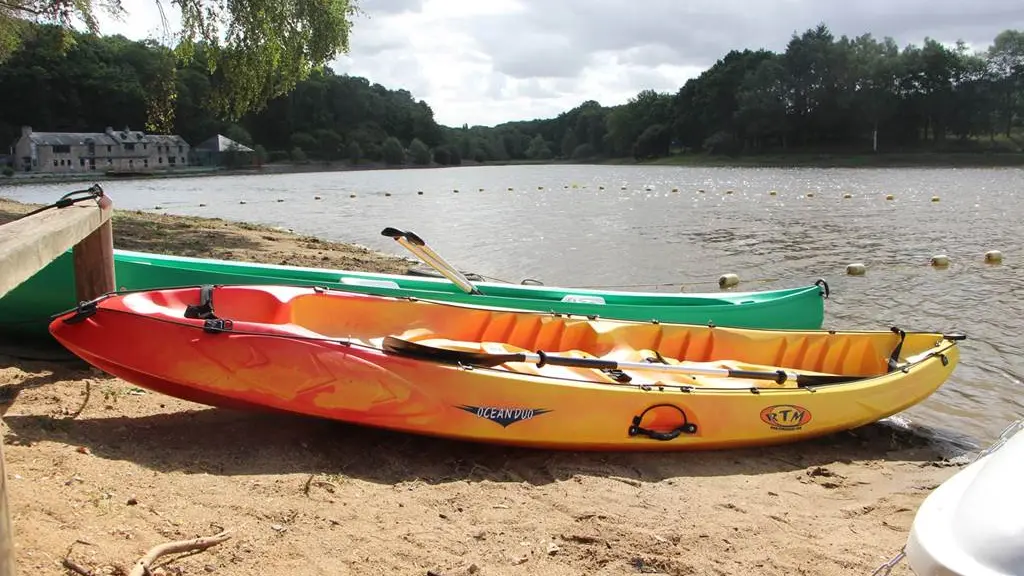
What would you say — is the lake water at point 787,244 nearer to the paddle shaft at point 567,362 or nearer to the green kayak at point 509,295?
the paddle shaft at point 567,362

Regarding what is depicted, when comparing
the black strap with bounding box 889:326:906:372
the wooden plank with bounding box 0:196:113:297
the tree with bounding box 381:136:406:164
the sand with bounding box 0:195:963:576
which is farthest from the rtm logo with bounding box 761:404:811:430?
the tree with bounding box 381:136:406:164

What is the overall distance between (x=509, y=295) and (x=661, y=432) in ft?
8.69

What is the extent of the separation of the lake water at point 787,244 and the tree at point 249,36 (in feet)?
13.0

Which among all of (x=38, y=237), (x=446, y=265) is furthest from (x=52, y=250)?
(x=446, y=265)

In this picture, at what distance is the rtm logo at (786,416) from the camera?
4812 mm

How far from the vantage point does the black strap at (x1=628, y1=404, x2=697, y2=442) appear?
15.0ft

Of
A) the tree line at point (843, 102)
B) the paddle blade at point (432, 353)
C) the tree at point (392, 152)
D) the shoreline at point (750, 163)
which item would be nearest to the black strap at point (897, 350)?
the paddle blade at point (432, 353)

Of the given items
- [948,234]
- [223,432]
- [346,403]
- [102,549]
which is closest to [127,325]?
[223,432]

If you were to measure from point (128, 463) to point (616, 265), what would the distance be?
1101 centimetres

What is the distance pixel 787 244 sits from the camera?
1591cm

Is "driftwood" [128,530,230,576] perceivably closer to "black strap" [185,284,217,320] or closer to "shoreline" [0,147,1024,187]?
"black strap" [185,284,217,320]

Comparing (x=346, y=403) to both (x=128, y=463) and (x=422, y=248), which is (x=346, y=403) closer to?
(x=128, y=463)

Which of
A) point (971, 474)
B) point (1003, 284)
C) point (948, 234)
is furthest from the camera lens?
point (948, 234)

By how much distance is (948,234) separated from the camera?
54.3 feet
